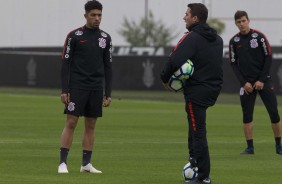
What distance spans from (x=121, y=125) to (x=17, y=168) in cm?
939

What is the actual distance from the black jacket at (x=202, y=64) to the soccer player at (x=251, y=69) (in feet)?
15.5

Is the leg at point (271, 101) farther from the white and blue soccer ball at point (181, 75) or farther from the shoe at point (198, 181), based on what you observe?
the white and blue soccer ball at point (181, 75)

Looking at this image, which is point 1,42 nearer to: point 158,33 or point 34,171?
point 158,33

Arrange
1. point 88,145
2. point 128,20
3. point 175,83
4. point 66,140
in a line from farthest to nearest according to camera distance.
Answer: point 128,20
point 88,145
point 66,140
point 175,83

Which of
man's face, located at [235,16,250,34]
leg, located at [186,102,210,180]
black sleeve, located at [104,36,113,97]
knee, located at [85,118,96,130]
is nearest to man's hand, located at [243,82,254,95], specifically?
man's face, located at [235,16,250,34]

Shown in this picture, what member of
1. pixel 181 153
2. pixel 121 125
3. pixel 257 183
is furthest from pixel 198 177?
pixel 121 125

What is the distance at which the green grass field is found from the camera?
571 inches

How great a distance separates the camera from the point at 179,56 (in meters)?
13.1

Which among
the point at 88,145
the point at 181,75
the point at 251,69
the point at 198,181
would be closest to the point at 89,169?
the point at 88,145

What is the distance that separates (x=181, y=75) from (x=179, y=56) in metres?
0.25

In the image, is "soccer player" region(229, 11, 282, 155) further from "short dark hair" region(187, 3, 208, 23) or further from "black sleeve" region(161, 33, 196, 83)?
"black sleeve" region(161, 33, 196, 83)

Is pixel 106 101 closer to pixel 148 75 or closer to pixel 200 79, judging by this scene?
pixel 200 79

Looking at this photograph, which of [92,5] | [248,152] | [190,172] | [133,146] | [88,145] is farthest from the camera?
[133,146]

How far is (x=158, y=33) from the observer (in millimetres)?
68938
